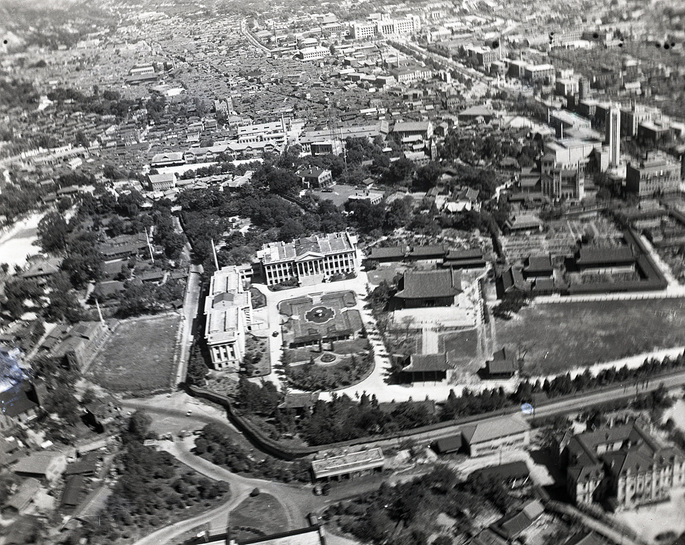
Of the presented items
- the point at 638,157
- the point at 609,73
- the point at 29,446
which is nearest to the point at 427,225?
the point at 638,157

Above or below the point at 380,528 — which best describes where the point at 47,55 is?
above

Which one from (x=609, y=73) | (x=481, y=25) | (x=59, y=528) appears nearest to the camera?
(x=59, y=528)

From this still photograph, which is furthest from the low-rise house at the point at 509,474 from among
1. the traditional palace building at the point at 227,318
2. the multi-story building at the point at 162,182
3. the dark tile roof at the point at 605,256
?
the multi-story building at the point at 162,182

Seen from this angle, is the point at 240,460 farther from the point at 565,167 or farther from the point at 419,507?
the point at 565,167

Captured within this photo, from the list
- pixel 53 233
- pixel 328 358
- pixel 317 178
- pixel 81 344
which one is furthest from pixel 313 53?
pixel 328 358

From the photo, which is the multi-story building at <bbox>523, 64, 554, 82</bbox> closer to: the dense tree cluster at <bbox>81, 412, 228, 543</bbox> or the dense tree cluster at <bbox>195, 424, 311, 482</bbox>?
→ the dense tree cluster at <bbox>195, 424, 311, 482</bbox>

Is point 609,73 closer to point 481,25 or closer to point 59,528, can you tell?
point 481,25

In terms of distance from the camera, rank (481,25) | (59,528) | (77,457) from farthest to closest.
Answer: (481,25) < (77,457) < (59,528)
